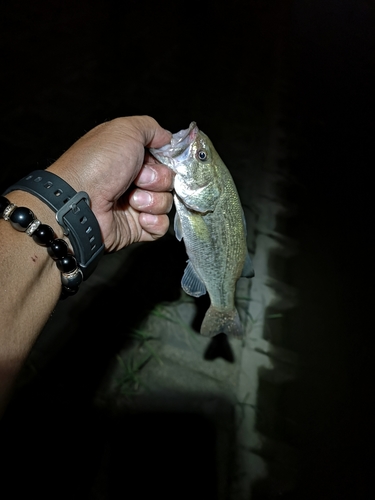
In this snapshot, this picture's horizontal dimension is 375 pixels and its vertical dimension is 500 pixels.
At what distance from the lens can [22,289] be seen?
1.31m

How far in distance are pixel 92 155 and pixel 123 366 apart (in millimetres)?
2195

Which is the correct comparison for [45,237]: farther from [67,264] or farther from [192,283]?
[192,283]

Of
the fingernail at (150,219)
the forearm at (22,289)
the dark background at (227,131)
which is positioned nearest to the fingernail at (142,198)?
the fingernail at (150,219)

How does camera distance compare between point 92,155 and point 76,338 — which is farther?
point 76,338

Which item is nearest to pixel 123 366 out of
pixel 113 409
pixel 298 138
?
pixel 113 409

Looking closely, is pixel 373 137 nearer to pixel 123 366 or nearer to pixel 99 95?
pixel 99 95

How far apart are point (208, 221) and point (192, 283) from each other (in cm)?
40

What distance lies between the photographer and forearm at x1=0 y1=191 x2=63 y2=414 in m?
1.22

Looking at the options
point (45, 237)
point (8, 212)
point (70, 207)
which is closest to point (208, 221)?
point (70, 207)

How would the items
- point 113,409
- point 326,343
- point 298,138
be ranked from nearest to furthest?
point 113,409
point 326,343
point 298,138

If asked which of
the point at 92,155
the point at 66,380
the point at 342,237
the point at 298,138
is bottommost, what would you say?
the point at 66,380

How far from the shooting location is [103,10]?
6.53 metres

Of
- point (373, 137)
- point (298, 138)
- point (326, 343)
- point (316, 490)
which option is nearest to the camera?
point (316, 490)

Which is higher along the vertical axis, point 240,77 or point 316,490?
point 240,77
